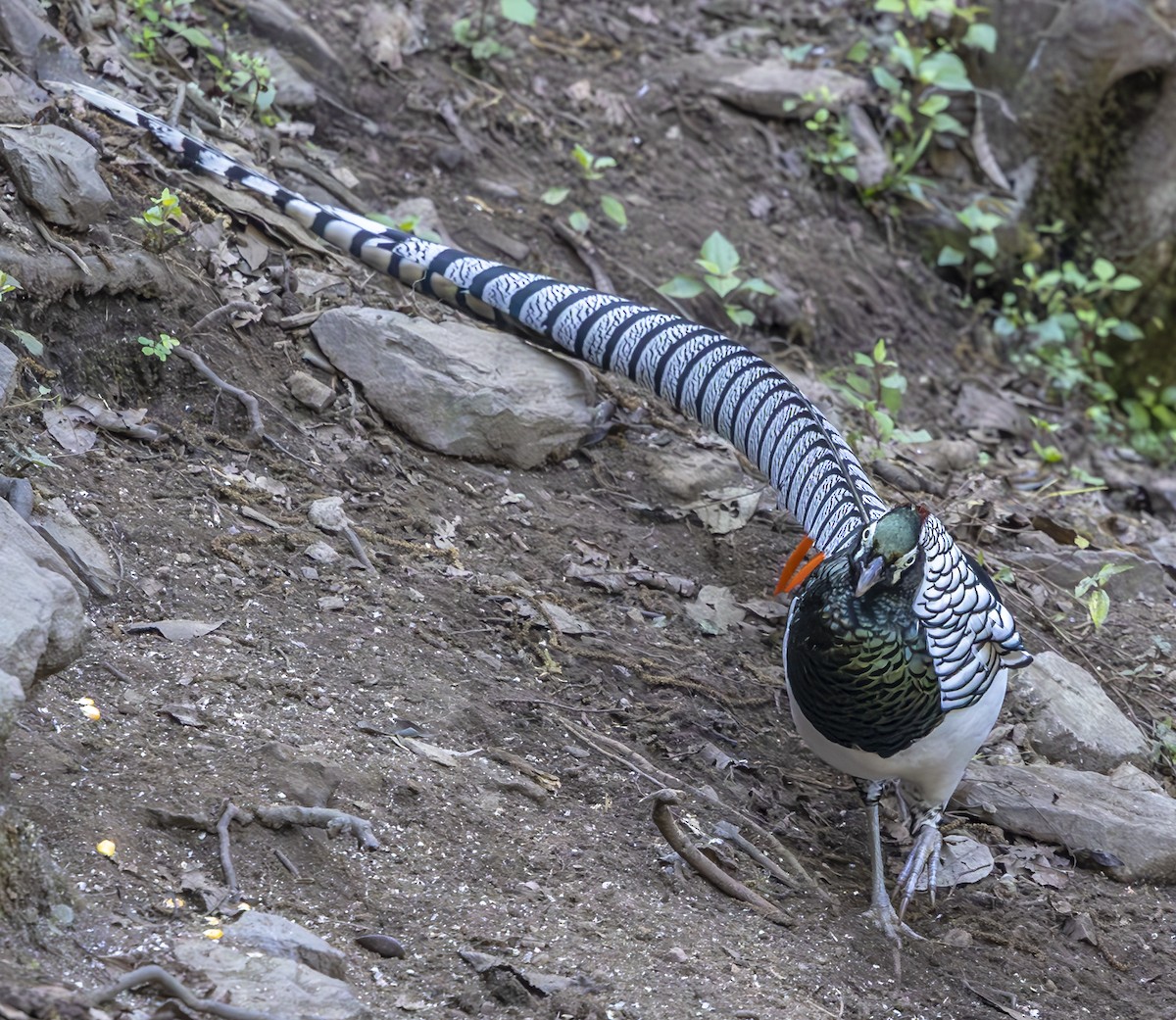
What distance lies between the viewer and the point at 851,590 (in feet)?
10.5

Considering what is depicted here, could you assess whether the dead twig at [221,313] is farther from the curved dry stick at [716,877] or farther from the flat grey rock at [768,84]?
the flat grey rock at [768,84]

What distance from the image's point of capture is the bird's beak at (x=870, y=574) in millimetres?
3125

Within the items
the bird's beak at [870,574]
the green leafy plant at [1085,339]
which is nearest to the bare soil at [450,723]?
the bird's beak at [870,574]

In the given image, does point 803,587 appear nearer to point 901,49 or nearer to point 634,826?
point 634,826

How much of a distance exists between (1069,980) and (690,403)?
2.30 metres

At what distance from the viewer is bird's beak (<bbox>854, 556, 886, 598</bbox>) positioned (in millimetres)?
3125

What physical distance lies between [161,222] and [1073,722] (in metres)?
3.26

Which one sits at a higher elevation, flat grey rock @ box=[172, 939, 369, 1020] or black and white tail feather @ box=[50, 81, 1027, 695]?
black and white tail feather @ box=[50, 81, 1027, 695]

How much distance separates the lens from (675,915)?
9.97 feet

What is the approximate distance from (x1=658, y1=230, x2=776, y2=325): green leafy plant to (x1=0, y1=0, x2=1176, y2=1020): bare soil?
0.24m

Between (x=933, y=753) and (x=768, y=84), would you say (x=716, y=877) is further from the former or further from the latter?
(x=768, y=84)

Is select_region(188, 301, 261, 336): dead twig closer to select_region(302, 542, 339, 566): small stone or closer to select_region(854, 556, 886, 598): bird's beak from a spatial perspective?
select_region(302, 542, 339, 566): small stone

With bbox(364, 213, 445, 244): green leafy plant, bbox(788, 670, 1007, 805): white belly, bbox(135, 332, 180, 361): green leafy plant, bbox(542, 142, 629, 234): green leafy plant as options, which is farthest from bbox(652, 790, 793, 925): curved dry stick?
bbox(542, 142, 629, 234): green leafy plant

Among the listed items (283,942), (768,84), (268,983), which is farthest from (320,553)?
(768,84)
